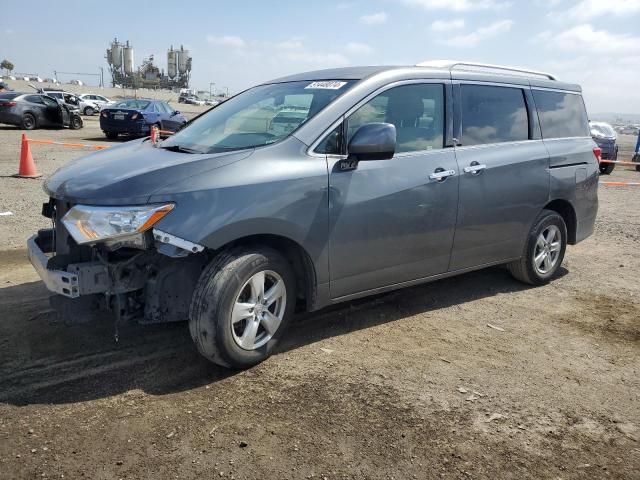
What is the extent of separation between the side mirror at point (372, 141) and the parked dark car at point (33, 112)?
21.0m

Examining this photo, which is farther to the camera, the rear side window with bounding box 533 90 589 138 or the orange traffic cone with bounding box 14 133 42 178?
the orange traffic cone with bounding box 14 133 42 178

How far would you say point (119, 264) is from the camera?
3230 millimetres

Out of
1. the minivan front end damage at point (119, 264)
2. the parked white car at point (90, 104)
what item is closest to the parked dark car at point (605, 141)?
the minivan front end damage at point (119, 264)

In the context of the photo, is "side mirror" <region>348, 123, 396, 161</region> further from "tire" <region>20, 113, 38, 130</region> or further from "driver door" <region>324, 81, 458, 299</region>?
"tire" <region>20, 113, 38, 130</region>

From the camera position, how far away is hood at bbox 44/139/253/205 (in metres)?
3.12

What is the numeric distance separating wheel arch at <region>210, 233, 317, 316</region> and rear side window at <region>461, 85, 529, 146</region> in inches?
69.1

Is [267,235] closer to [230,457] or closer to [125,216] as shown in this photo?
[125,216]

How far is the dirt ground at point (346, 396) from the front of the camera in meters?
2.66

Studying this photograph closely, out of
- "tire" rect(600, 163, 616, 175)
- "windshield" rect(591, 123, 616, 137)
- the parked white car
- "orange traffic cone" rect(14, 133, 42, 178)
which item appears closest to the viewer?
"orange traffic cone" rect(14, 133, 42, 178)

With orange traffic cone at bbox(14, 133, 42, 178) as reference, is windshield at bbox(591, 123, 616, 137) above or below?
above

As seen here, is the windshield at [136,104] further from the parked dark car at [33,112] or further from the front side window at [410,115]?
the front side window at [410,115]

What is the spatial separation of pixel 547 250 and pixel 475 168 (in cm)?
A: 156

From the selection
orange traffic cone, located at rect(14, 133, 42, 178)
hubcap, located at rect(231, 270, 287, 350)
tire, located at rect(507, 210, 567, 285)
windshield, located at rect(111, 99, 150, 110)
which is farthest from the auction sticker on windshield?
windshield, located at rect(111, 99, 150, 110)

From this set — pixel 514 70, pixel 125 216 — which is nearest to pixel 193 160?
pixel 125 216
